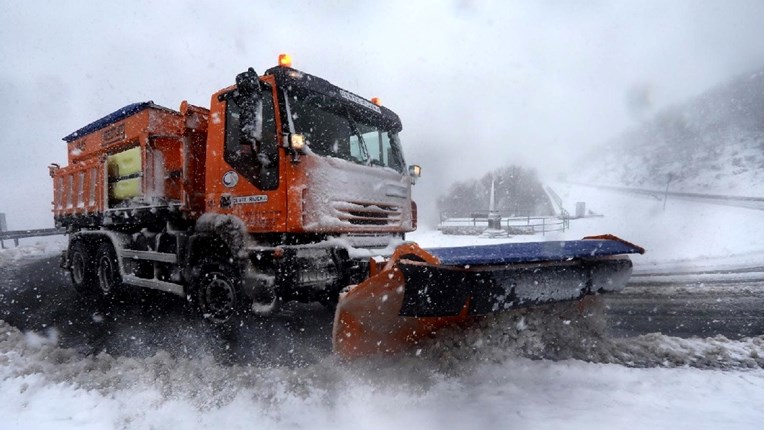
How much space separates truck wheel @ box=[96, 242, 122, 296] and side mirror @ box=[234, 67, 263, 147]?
388cm

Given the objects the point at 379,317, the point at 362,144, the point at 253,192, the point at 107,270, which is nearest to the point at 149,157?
the point at 253,192

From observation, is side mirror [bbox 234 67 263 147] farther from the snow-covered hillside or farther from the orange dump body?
the snow-covered hillside

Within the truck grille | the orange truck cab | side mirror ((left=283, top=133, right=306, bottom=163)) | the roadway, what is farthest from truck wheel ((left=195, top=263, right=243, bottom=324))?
side mirror ((left=283, top=133, right=306, bottom=163))

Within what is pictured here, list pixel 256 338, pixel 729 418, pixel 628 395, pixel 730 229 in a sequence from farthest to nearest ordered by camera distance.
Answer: pixel 730 229, pixel 256 338, pixel 628 395, pixel 729 418

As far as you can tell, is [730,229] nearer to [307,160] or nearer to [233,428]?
[307,160]

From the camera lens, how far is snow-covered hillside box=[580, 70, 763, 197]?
1236 inches

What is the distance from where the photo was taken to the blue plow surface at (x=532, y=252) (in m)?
2.45

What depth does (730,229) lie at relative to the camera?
13.9 m

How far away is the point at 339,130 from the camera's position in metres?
4.52

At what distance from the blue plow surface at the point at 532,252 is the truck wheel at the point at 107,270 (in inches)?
220

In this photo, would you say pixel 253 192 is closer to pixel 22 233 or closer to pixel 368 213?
pixel 368 213

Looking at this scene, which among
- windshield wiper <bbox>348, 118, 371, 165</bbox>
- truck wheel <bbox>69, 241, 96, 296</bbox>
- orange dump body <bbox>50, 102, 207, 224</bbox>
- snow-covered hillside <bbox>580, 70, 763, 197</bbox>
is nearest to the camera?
windshield wiper <bbox>348, 118, 371, 165</bbox>

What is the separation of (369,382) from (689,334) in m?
3.44

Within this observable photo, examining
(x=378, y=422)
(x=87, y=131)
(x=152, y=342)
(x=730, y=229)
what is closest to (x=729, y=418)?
(x=378, y=422)
